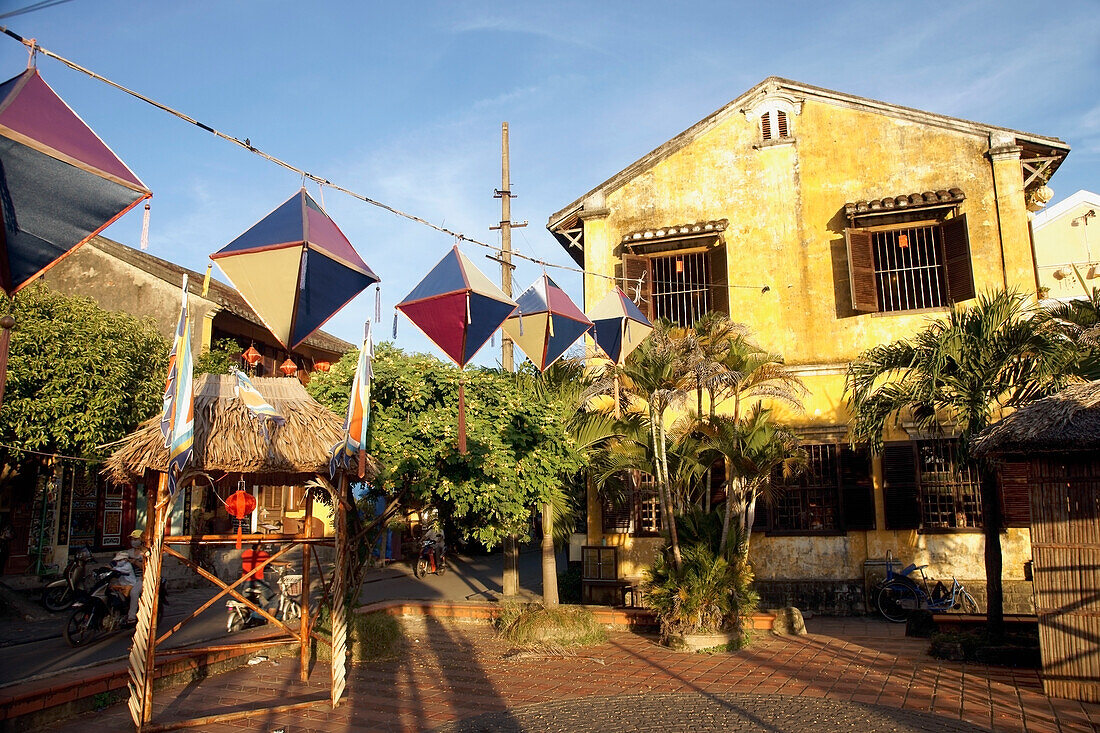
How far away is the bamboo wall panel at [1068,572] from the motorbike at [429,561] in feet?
54.1

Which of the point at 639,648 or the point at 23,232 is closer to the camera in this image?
the point at 23,232

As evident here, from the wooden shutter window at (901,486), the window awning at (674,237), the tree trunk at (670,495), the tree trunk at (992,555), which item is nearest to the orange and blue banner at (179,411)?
the tree trunk at (670,495)

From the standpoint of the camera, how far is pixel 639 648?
35.2 feet

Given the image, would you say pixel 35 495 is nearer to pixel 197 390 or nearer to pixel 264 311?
pixel 197 390

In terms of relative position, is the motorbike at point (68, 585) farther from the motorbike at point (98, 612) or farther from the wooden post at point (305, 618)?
the wooden post at point (305, 618)

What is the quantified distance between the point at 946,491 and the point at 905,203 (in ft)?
17.1

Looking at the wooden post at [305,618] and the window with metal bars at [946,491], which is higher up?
the window with metal bars at [946,491]

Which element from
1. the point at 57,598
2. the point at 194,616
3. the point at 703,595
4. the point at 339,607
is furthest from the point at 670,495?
the point at 57,598

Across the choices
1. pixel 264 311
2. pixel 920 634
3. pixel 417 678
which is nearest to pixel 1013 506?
pixel 920 634

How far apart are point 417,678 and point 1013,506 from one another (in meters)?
10.4

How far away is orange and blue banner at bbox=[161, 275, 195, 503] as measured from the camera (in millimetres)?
6883

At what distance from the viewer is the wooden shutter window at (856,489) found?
1461 centimetres

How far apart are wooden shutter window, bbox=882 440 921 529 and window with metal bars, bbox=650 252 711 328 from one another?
14.6 ft

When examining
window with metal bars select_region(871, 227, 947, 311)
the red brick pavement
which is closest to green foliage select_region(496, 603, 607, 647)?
the red brick pavement
